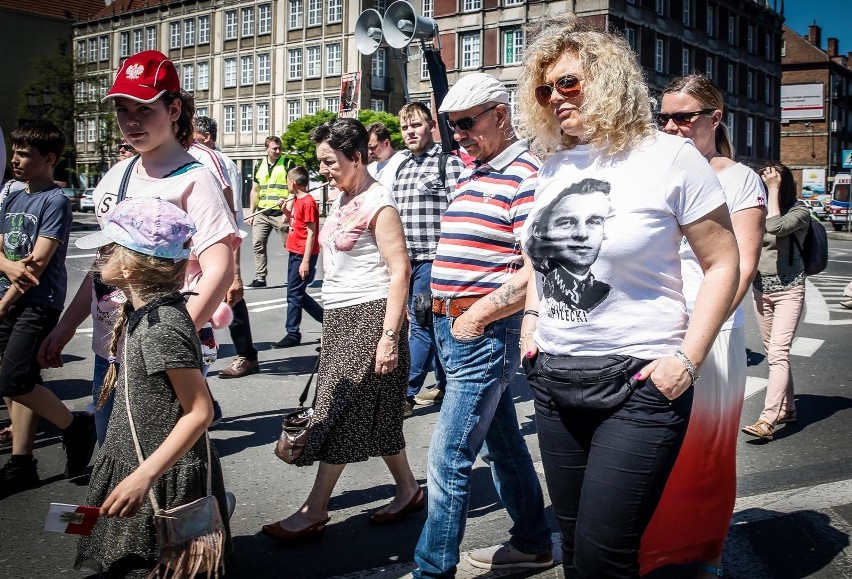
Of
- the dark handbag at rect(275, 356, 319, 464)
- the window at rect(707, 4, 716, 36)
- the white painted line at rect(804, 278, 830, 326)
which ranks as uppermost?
the window at rect(707, 4, 716, 36)

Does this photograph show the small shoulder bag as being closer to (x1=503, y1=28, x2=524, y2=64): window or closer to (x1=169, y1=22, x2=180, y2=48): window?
(x1=503, y1=28, x2=524, y2=64): window

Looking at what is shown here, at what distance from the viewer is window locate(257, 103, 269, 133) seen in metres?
A: 64.8

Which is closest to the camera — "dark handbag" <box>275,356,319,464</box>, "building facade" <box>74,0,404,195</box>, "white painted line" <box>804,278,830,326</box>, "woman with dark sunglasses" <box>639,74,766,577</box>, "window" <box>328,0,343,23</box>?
"woman with dark sunglasses" <box>639,74,766,577</box>

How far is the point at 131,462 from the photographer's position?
2.64m

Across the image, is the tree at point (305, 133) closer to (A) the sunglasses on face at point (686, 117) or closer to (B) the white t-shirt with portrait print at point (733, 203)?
(A) the sunglasses on face at point (686, 117)

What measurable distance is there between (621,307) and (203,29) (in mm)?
70993

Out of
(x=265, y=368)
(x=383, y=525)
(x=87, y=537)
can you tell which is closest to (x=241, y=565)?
(x=383, y=525)

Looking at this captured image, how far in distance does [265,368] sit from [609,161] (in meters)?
6.15

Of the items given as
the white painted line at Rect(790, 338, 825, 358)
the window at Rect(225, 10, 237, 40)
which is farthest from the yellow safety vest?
the window at Rect(225, 10, 237, 40)

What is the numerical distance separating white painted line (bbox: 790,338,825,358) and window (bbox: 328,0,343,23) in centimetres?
5534

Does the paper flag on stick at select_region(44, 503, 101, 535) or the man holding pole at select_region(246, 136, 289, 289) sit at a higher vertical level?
the man holding pole at select_region(246, 136, 289, 289)

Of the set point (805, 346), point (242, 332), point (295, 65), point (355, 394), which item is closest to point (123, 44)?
point (295, 65)

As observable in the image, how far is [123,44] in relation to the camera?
244 feet

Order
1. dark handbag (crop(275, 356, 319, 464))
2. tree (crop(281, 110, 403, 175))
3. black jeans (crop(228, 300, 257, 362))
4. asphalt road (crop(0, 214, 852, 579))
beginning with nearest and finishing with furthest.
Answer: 1. asphalt road (crop(0, 214, 852, 579))
2. dark handbag (crop(275, 356, 319, 464))
3. black jeans (crop(228, 300, 257, 362))
4. tree (crop(281, 110, 403, 175))
